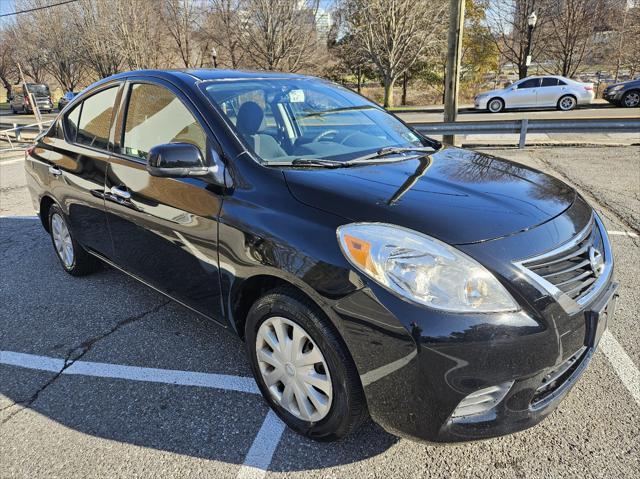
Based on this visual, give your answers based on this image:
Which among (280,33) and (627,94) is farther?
(280,33)

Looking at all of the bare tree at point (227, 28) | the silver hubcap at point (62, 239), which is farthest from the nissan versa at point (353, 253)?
the bare tree at point (227, 28)

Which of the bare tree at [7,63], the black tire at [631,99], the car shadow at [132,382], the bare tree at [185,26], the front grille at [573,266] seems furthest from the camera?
the bare tree at [7,63]

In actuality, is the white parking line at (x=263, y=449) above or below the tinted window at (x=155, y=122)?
below

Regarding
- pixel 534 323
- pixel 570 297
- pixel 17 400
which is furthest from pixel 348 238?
pixel 17 400

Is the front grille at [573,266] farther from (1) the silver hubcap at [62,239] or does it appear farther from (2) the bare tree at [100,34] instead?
(2) the bare tree at [100,34]

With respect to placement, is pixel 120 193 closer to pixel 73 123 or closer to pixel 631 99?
pixel 73 123

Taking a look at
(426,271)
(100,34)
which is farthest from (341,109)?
(100,34)

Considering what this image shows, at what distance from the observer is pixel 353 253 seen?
1844mm

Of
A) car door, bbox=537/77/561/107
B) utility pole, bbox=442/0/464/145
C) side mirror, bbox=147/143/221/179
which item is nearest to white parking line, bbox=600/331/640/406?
side mirror, bbox=147/143/221/179

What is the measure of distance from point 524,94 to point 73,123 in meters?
22.2

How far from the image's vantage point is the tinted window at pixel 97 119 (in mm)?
3277

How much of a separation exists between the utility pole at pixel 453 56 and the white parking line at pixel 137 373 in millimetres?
9223

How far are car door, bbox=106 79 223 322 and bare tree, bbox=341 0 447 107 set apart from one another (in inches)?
956

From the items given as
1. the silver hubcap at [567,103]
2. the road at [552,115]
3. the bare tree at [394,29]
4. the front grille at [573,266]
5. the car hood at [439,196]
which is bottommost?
the road at [552,115]
